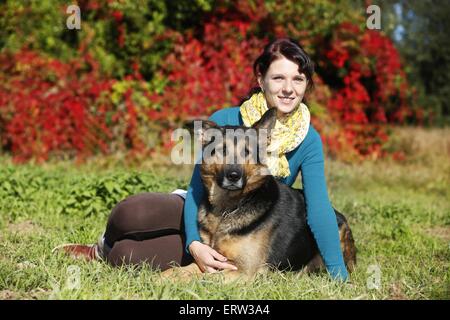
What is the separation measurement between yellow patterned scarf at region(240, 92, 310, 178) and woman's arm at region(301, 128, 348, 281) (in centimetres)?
21

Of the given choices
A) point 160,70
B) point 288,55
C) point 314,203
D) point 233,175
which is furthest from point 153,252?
point 160,70

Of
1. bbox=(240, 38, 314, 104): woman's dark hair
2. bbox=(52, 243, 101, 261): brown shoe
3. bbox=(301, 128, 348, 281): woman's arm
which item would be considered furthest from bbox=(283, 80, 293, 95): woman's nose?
bbox=(52, 243, 101, 261): brown shoe

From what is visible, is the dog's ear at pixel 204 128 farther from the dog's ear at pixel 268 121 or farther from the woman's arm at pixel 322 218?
the woman's arm at pixel 322 218

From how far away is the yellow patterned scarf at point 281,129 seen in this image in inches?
171

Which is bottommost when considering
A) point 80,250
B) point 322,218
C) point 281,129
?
point 80,250

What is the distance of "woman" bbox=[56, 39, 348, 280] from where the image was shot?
424 centimetres

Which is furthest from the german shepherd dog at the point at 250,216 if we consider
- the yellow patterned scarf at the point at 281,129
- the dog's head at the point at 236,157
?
the yellow patterned scarf at the point at 281,129

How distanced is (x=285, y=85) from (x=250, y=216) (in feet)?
3.56

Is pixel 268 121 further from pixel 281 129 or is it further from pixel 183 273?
pixel 183 273

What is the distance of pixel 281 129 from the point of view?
4.36 meters

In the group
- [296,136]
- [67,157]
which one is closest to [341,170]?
[67,157]

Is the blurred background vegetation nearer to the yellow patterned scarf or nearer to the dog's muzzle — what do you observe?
the yellow patterned scarf

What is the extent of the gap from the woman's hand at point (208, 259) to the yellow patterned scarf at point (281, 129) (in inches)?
31.6

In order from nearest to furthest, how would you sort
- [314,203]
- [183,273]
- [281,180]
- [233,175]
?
1. [183,273]
2. [233,175]
3. [314,203]
4. [281,180]
